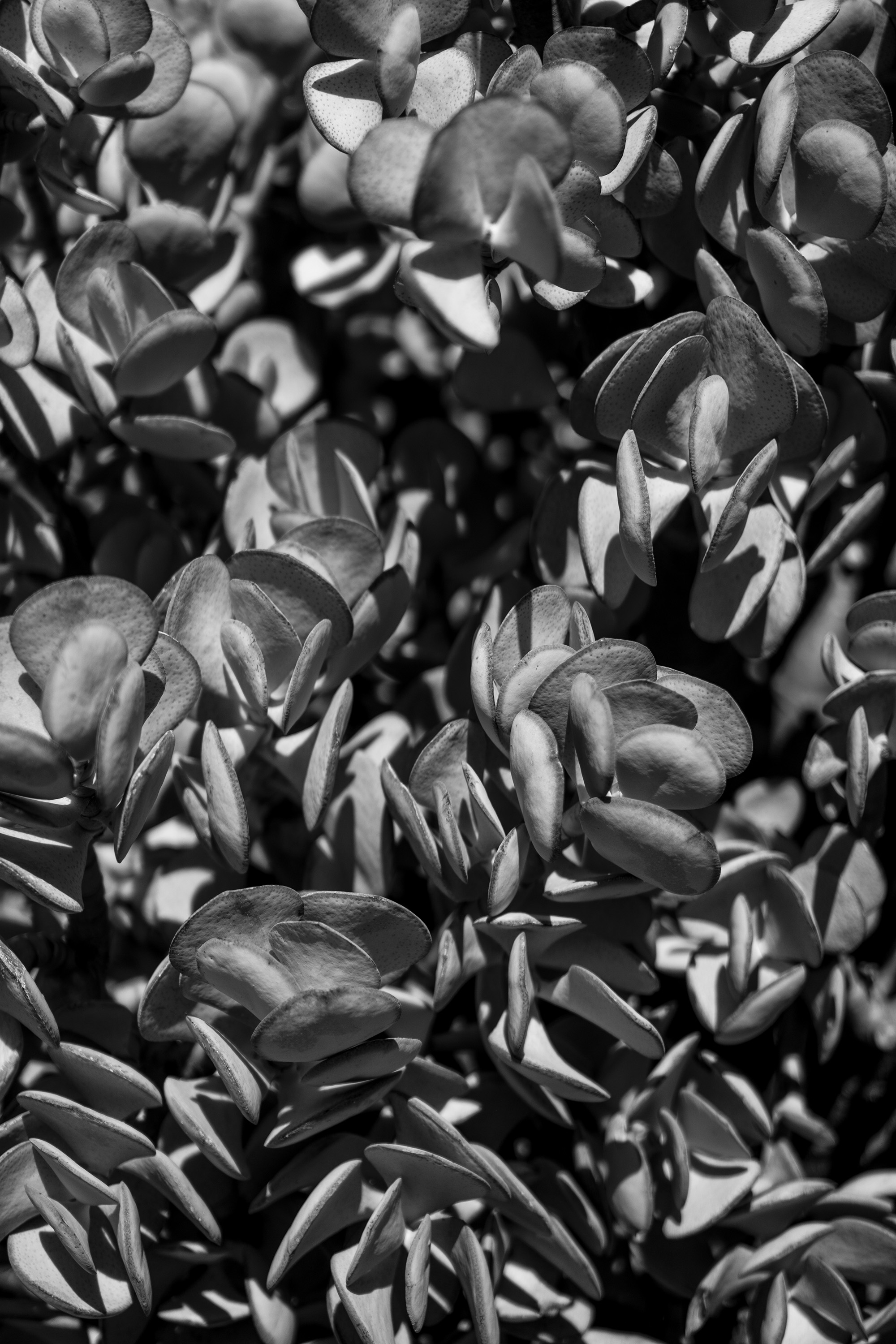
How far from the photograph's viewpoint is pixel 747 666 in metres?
0.55

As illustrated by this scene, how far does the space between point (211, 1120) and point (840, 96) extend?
0.39m

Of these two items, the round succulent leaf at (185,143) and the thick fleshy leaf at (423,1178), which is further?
the round succulent leaf at (185,143)

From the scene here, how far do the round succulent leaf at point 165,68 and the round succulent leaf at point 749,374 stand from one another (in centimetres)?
21

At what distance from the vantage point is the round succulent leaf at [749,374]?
0.37m

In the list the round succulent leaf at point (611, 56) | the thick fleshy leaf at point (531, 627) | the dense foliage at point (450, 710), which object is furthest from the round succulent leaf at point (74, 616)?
the round succulent leaf at point (611, 56)

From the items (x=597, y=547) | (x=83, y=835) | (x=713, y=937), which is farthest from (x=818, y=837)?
(x=83, y=835)

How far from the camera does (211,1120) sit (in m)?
0.39

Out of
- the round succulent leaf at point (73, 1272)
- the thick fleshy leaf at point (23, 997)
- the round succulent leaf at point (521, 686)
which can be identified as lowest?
the round succulent leaf at point (73, 1272)

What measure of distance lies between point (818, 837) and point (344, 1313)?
244 millimetres

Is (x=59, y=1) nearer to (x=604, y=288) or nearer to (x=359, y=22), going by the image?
Answer: (x=359, y=22)

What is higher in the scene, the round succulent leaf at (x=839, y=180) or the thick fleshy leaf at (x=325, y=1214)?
A: the round succulent leaf at (x=839, y=180)

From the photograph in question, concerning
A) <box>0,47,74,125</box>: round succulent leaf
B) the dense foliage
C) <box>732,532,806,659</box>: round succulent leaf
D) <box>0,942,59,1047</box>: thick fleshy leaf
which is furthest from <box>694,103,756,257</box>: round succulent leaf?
<box>0,942,59,1047</box>: thick fleshy leaf

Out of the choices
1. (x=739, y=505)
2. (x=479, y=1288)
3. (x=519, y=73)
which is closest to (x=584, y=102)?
(x=519, y=73)

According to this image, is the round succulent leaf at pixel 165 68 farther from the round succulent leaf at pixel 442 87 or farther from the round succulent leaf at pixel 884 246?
the round succulent leaf at pixel 884 246
